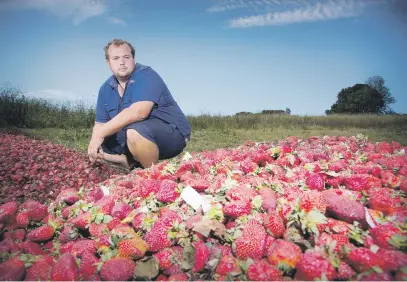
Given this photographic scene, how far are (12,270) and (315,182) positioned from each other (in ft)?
4.62

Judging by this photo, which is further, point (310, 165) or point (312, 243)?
point (310, 165)

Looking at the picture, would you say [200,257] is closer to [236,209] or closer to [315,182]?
[236,209]

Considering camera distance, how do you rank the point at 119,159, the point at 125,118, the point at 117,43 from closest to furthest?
the point at 125,118, the point at 117,43, the point at 119,159

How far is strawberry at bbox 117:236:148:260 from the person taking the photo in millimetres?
1234

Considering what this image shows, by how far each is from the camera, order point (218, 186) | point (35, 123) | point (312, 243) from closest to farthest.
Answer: point (312, 243), point (218, 186), point (35, 123)

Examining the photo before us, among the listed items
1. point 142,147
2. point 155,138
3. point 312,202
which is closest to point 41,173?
point 142,147

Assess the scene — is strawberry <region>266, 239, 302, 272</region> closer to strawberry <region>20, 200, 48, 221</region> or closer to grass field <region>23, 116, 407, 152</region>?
strawberry <region>20, 200, 48, 221</region>

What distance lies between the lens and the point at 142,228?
4.52ft

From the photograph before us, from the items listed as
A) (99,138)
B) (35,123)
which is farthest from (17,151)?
(35,123)

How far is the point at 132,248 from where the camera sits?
124 cm

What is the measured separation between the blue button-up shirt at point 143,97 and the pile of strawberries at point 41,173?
62 cm

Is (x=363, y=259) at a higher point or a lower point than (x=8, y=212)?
higher

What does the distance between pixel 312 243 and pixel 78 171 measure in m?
2.91

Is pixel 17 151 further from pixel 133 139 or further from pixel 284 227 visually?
pixel 284 227
